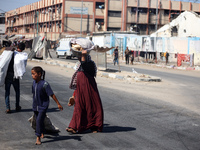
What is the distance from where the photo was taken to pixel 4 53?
813 cm

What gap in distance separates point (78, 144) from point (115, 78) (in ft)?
43.4

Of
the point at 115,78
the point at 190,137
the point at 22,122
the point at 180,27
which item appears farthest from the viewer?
the point at 180,27

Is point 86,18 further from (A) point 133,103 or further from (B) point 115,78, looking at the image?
(A) point 133,103

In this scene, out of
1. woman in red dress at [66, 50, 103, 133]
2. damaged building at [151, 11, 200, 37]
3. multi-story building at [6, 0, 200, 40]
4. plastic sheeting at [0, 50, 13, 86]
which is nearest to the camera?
woman in red dress at [66, 50, 103, 133]

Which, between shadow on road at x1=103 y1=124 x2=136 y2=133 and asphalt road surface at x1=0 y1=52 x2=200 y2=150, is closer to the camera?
asphalt road surface at x1=0 y1=52 x2=200 y2=150

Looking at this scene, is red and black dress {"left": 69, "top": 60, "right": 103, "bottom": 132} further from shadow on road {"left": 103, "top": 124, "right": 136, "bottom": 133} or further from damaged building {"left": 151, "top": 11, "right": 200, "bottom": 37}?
damaged building {"left": 151, "top": 11, "right": 200, "bottom": 37}

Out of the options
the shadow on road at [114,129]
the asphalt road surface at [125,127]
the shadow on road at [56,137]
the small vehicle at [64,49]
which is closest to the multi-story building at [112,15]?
the small vehicle at [64,49]

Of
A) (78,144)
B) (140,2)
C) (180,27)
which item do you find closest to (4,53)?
(78,144)

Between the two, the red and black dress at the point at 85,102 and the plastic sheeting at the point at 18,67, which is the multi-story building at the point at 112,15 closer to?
the plastic sheeting at the point at 18,67

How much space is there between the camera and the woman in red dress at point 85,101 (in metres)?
6.21

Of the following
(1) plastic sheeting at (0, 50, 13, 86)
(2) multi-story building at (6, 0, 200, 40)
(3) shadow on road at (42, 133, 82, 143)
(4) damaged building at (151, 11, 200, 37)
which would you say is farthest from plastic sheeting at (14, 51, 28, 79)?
(2) multi-story building at (6, 0, 200, 40)

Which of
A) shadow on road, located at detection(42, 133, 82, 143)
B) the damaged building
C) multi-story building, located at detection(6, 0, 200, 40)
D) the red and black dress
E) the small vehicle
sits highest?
multi-story building, located at detection(6, 0, 200, 40)

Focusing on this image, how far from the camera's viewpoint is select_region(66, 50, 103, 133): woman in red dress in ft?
20.4

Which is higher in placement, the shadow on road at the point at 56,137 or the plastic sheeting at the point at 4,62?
the plastic sheeting at the point at 4,62
